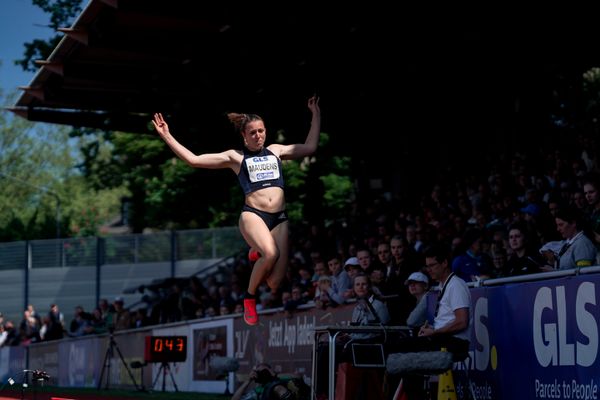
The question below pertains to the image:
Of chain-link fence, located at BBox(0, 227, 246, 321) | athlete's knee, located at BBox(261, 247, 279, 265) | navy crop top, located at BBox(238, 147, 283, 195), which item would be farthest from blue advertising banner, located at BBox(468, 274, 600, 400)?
chain-link fence, located at BBox(0, 227, 246, 321)

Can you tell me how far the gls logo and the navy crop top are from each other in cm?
286

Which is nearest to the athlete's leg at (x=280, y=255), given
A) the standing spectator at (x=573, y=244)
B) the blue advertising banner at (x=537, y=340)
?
the blue advertising banner at (x=537, y=340)

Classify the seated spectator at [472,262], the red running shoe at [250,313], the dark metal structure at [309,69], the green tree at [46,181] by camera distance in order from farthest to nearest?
the green tree at [46,181] → the dark metal structure at [309,69] → the seated spectator at [472,262] → the red running shoe at [250,313]

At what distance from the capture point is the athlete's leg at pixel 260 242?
10.8m

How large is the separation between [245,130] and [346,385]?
2718 mm

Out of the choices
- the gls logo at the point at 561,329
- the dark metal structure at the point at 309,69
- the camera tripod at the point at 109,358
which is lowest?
the camera tripod at the point at 109,358

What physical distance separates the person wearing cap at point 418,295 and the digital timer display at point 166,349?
848 cm

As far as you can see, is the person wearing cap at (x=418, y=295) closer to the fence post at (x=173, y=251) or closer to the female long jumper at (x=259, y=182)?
the female long jumper at (x=259, y=182)

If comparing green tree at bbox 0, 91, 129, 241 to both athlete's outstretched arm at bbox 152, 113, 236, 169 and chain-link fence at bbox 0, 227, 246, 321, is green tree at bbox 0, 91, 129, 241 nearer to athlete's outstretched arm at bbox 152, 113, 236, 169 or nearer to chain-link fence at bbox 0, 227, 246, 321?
chain-link fence at bbox 0, 227, 246, 321

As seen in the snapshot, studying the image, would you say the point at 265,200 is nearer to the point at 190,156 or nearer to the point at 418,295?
the point at 190,156

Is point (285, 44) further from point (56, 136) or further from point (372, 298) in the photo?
point (56, 136)

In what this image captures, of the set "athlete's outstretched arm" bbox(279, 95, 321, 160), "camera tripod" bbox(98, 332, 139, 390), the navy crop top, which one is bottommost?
"camera tripod" bbox(98, 332, 139, 390)

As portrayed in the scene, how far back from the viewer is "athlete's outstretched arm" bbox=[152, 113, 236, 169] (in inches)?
426

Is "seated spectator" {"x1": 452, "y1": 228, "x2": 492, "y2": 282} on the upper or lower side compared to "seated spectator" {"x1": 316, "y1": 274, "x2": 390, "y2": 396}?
upper
